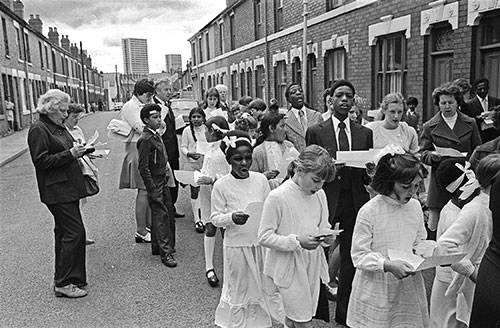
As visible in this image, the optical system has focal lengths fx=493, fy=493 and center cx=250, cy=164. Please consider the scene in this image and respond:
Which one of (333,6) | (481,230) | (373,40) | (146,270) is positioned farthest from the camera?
(333,6)

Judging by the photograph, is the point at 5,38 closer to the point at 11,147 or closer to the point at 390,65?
the point at 11,147

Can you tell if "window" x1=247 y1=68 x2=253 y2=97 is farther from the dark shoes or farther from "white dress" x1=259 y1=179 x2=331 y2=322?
"white dress" x1=259 y1=179 x2=331 y2=322

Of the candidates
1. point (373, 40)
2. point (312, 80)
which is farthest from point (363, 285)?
point (312, 80)

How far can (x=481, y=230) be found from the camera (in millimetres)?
3055

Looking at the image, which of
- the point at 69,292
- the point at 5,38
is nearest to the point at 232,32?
the point at 5,38

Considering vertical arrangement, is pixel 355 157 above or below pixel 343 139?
below

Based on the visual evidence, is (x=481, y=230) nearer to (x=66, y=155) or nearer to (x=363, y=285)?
(x=363, y=285)

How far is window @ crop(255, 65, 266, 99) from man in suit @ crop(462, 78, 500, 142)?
15358mm

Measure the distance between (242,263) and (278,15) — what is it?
1745 cm

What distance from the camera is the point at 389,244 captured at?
120 inches

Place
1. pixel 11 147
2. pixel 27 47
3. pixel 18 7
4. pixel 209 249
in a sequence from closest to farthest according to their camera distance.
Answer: pixel 209 249 → pixel 11 147 → pixel 27 47 → pixel 18 7

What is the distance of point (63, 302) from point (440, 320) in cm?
352

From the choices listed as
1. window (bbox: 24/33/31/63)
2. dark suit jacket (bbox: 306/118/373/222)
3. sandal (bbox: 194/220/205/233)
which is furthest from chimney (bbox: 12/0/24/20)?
dark suit jacket (bbox: 306/118/373/222)

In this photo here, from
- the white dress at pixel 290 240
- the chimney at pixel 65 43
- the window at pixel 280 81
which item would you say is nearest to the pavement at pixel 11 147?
the window at pixel 280 81
